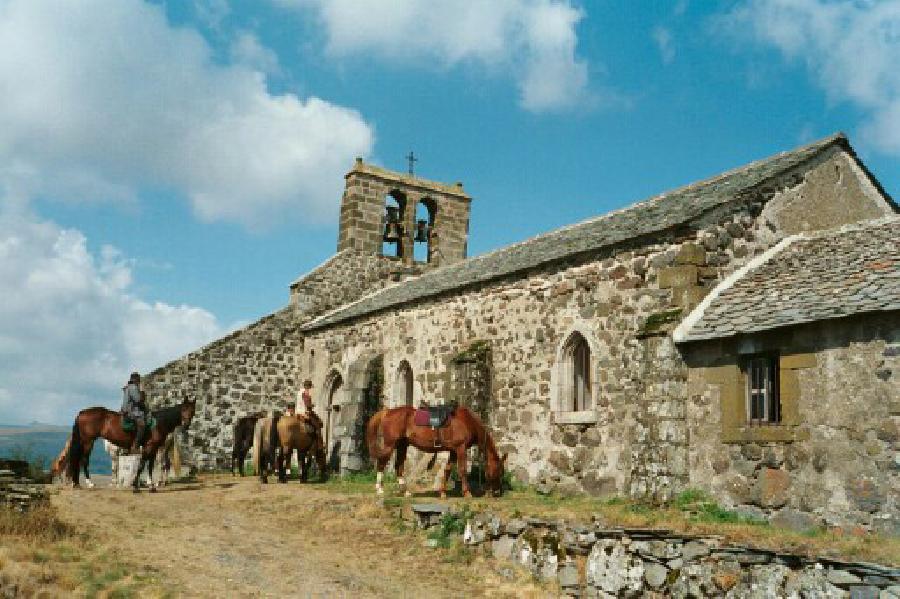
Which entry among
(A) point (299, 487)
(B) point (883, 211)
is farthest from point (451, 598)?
(B) point (883, 211)

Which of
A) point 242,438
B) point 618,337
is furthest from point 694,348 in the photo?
point 242,438

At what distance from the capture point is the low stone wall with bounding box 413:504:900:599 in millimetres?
7121

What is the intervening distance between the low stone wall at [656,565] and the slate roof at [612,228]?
5.30m

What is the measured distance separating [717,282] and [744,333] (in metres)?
1.80

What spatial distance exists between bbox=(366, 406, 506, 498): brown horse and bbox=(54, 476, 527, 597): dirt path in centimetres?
136

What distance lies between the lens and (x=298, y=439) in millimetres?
17672

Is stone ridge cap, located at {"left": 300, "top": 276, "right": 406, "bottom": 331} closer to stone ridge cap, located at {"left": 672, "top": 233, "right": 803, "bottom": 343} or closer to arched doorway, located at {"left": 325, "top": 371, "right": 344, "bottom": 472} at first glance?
arched doorway, located at {"left": 325, "top": 371, "right": 344, "bottom": 472}

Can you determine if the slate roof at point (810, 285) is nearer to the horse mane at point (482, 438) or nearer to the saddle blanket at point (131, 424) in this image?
the horse mane at point (482, 438)

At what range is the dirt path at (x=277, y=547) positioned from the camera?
9.45 m

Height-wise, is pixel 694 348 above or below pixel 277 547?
above

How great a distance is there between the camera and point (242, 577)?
9.50 meters

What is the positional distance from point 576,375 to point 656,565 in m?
A: 6.11

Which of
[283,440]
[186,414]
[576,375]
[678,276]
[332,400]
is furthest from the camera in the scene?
[332,400]

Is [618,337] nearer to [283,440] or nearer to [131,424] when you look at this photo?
[283,440]
